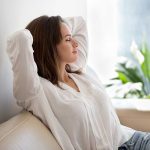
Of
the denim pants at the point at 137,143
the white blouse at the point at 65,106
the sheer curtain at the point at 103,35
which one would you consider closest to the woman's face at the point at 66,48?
the white blouse at the point at 65,106

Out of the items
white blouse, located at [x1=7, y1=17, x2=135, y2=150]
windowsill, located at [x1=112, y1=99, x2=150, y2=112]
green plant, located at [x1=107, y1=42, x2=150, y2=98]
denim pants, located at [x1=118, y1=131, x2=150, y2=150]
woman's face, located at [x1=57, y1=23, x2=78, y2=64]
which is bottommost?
green plant, located at [x1=107, y1=42, x2=150, y2=98]

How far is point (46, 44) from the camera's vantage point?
1.53 m

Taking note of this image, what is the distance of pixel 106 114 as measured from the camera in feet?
5.08

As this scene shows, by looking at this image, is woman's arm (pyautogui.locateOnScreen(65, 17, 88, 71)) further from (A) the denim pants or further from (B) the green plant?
(B) the green plant

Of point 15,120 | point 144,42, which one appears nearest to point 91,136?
point 15,120

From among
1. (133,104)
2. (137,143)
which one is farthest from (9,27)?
(133,104)

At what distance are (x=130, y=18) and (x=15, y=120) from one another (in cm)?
212

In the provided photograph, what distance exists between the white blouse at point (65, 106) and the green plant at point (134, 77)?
3.78ft

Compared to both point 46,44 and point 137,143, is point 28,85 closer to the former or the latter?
point 46,44

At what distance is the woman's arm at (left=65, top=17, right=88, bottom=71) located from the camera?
1837 millimetres

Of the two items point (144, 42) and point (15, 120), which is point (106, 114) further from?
point (144, 42)

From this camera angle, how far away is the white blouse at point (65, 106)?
129 centimetres

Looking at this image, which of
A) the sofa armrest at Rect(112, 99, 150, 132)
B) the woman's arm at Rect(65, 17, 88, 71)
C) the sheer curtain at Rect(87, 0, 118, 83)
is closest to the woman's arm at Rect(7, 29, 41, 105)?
the woman's arm at Rect(65, 17, 88, 71)

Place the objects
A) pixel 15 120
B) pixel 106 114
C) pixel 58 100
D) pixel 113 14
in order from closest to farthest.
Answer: pixel 15 120 → pixel 58 100 → pixel 106 114 → pixel 113 14
